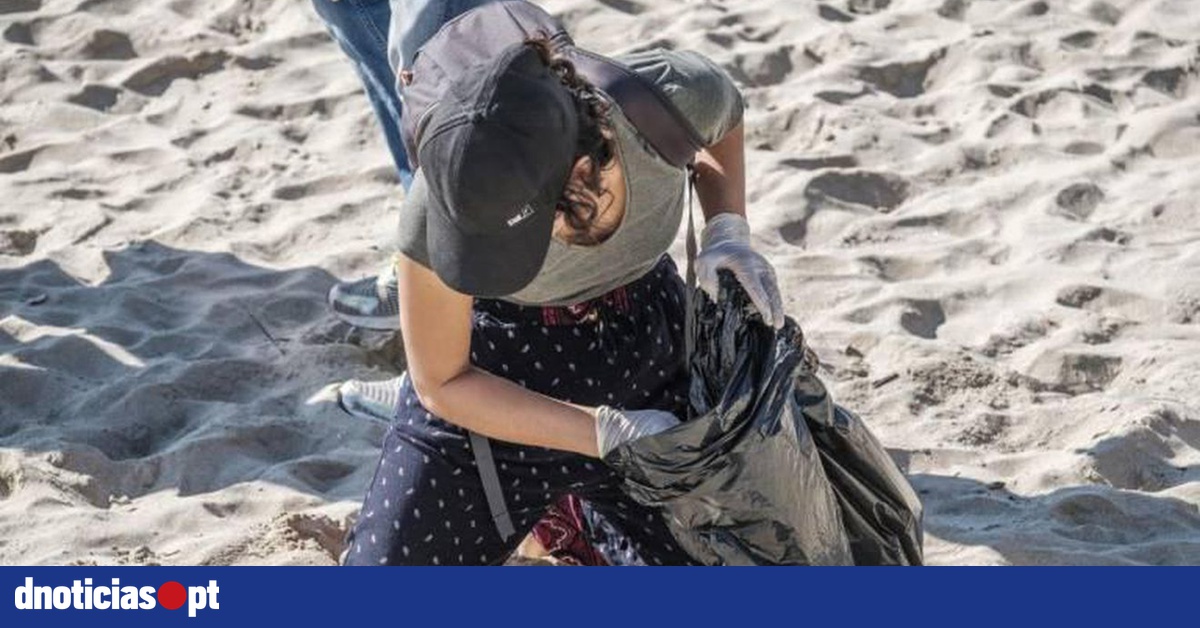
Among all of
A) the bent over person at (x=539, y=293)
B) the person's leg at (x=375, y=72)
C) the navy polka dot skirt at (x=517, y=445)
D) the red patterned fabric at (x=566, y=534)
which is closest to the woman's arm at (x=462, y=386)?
the bent over person at (x=539, y=293)

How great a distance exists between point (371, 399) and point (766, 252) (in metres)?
1.19

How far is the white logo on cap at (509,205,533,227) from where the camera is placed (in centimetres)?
267

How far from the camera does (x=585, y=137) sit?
2.77 m

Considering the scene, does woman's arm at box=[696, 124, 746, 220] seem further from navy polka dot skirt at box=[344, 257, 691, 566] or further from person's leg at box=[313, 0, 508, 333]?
person's leg at box=[313, 0, 508, 333]

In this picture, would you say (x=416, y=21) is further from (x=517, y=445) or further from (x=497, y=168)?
(x=497, y=168)

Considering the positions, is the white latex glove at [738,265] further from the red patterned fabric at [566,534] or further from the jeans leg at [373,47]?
the jeans leg at [373,47]

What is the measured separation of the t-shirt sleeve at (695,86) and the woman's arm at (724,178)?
104 millimetres

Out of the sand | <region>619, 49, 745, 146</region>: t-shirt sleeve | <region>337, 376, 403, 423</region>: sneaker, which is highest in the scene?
<region>619, 49, 745, 146</region>: t-shirt sleeve

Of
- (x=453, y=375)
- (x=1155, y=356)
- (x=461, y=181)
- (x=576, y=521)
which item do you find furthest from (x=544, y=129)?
(x=1155, y=356)

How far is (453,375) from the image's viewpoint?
2977 mm

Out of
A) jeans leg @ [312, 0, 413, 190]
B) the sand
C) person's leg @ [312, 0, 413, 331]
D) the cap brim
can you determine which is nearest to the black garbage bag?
the cap brim

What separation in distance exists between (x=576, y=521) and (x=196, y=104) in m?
2.70

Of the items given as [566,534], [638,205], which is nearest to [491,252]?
[638,205]

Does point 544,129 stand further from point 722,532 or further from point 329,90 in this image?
point 329,90
